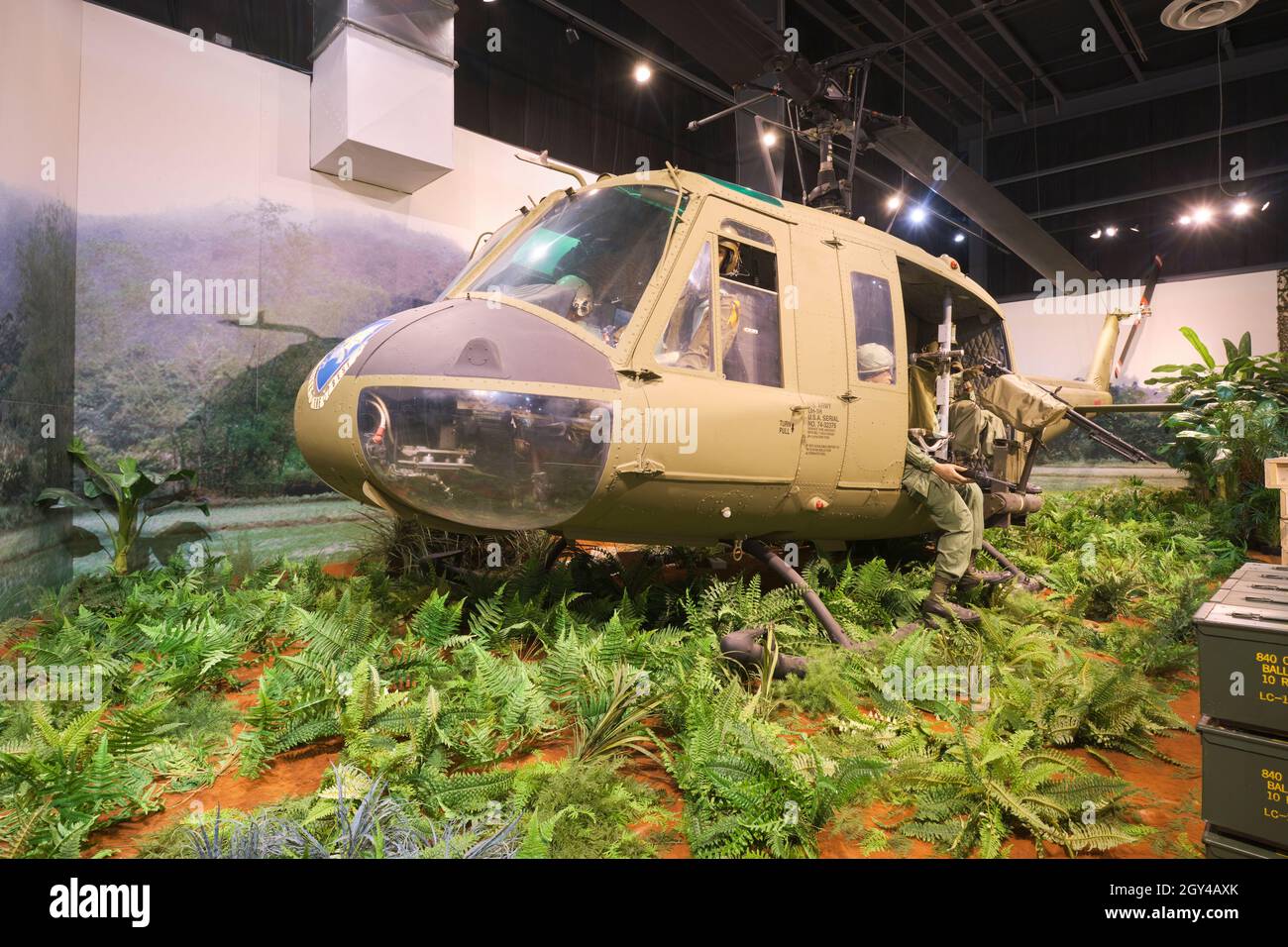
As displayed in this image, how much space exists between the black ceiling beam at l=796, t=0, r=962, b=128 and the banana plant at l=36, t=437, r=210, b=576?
7.01 m

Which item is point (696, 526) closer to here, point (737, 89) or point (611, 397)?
point (611, 397)

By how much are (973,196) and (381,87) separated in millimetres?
5253

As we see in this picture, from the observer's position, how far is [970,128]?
891cm

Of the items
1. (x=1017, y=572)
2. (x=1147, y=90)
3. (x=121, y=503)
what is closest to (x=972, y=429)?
(x=1017, y=572)

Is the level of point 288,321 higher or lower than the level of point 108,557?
higher

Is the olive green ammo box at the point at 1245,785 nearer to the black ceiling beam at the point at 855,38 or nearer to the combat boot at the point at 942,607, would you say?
the combat boot at the point at 942,607

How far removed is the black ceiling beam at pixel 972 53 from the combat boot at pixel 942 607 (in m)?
5.58

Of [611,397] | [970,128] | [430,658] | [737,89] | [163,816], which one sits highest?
[970,128]

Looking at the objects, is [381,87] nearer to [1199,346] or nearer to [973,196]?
[973,196]

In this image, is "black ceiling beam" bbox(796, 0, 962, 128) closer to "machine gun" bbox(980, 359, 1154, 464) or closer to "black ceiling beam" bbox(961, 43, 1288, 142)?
"black ceiling beam" bbox(961, 43, 1288, 142)

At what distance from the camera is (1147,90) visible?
7.45 metres

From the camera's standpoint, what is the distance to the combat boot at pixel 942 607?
3.86m

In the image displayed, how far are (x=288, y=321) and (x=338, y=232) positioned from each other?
87 centimetres
